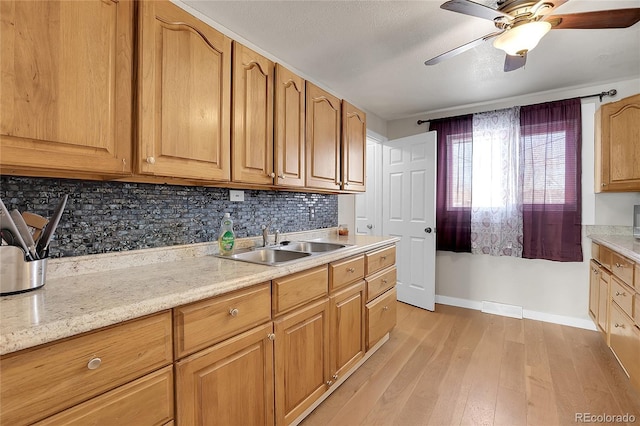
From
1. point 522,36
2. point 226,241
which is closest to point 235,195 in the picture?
point 226,241

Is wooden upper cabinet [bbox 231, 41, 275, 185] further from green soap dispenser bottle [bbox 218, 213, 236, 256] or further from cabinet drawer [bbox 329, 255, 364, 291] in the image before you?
cabinet drawer [bbox 329, 255, 364, 291]

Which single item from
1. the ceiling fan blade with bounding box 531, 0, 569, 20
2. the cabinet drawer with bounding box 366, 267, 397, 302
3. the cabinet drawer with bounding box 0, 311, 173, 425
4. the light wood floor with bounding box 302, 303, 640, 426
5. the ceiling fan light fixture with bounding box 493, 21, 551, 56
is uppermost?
the ceiling fan blade with bounding box 531, 0, 569, 20

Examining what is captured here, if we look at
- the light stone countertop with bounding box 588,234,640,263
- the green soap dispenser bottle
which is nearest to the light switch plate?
the green soap dispenser bottle

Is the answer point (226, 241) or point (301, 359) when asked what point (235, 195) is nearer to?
point (226, 241)

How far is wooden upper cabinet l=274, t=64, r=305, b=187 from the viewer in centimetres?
182

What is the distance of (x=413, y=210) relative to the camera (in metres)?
3.50

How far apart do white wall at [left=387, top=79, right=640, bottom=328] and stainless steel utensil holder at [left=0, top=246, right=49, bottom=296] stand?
363 centimetres

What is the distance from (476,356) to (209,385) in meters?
2.14

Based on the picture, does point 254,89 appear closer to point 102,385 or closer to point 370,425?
point 102,385

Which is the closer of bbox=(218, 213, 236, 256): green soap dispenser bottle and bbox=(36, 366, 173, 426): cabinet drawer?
bbox=(36, 366, 173, 426): cabinet drawer

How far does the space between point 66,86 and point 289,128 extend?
3.69ft

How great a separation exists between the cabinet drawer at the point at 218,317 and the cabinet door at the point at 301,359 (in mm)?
165

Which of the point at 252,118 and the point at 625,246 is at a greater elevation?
the point at 252,118

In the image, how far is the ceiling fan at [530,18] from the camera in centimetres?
136
